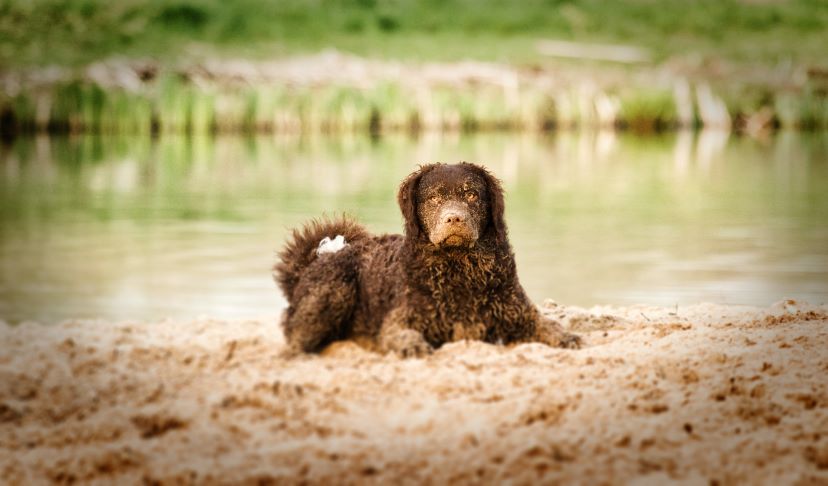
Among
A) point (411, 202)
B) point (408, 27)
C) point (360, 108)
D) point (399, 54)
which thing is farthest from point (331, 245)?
point (408, 27)

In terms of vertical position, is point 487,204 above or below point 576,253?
above

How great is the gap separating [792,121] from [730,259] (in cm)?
2423

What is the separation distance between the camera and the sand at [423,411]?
187 inches

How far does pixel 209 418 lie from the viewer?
5344mm

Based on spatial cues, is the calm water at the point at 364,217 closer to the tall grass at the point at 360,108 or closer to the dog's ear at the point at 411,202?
the dog's ear at the point at 411,202

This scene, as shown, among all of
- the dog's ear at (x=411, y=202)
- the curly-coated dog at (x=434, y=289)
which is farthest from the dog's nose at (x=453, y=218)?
the dog's ear at (x=411, y=202)

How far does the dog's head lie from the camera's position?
6.53 m

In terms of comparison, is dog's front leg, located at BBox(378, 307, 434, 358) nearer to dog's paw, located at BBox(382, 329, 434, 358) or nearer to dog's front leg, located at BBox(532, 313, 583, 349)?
dog's paw, located at BBox(382, 329, 434, 358)

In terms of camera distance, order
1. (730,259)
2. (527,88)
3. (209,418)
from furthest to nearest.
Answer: (527,88) < (730,259) < (209,418)

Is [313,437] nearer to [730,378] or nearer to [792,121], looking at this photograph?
[730,378]

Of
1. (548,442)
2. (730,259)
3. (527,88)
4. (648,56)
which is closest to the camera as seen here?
(548,442)

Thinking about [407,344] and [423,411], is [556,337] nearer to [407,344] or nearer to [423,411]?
[407,344]

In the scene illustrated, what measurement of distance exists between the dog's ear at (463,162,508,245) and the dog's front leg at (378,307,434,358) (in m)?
0.69

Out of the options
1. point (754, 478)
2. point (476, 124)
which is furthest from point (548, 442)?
point (476, 124)
